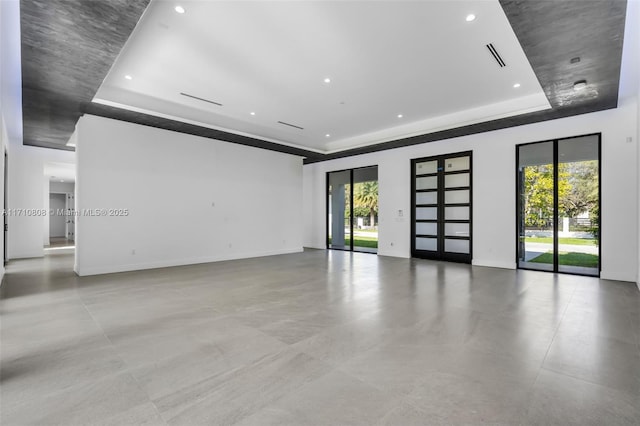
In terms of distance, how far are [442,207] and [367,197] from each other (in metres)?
4.29

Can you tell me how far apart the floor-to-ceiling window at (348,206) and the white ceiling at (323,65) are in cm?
365

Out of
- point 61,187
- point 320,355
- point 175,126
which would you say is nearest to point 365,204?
point 175,126

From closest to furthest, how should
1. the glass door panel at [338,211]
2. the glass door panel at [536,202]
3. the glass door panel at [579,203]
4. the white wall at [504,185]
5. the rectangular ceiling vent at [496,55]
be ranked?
1. the rectangular ceiling vent at [496,55]
2. the white wall at [504,185]
3. the glass door panel at [579,203]
4. the glass door panel at [536,202]
5. the glass door panel at [338,211]

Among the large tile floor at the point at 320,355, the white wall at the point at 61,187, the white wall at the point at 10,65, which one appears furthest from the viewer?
the white wall at the point at 61,187

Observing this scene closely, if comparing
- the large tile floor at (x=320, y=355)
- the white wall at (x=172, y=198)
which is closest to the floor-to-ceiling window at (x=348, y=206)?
the white wall at (x=172, y=198)

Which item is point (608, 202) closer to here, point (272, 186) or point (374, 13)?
point (374, 13)

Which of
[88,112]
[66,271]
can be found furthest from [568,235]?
[66,271]

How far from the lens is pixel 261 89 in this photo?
624 cm

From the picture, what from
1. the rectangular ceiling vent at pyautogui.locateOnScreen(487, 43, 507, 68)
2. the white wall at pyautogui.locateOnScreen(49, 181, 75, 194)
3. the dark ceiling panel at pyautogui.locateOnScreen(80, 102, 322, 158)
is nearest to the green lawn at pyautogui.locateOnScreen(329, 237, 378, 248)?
the dark ceiling panel at pyautogui.locateOnScreen(80, 102, 322, 158)

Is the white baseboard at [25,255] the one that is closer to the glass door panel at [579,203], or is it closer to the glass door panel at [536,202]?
the glass door panel at [536,202]

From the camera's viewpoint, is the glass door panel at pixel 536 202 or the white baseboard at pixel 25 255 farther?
the white baseboard at pixel 25 255

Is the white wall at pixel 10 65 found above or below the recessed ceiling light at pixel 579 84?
above

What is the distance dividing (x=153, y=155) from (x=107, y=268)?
300cm

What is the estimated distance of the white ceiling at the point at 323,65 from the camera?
395cm
